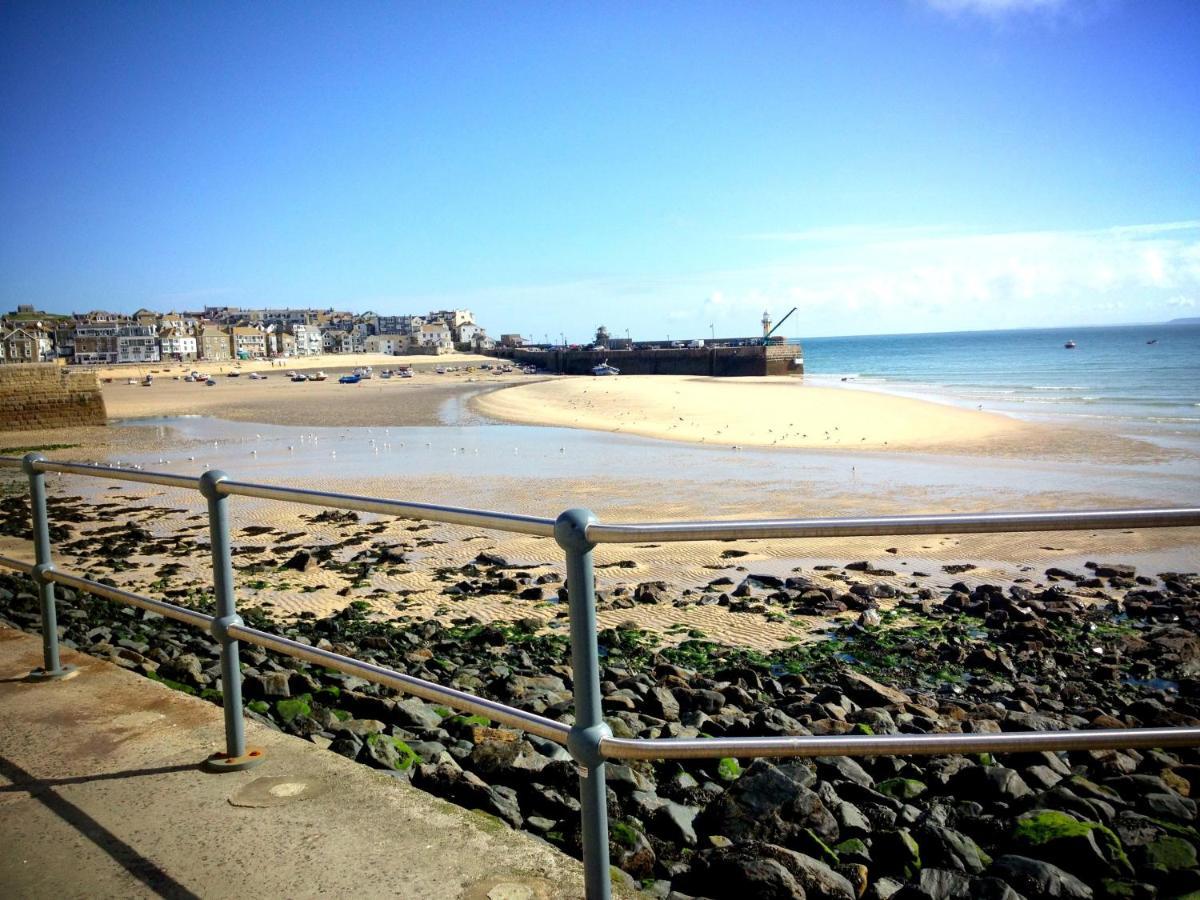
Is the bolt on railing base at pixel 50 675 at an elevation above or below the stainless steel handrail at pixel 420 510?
below

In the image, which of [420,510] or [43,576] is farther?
[43,576]

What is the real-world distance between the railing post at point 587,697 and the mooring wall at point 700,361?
3004 inches

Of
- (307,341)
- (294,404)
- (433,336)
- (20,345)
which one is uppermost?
(433,336)

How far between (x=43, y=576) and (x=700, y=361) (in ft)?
266

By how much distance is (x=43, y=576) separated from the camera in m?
4.32

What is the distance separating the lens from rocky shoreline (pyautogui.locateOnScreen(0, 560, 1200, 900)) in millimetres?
3393

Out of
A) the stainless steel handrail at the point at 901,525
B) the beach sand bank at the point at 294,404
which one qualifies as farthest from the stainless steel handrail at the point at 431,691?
the beach sand bank at the point at 294,404

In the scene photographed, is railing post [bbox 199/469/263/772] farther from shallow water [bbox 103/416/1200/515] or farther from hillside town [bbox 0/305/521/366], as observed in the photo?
hillside town [bbox 0/305/521/366]

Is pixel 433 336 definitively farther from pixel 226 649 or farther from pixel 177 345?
pixel 226 649

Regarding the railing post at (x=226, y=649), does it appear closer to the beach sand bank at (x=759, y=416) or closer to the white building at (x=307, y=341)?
the beach sand bank at (x=759, y=416)

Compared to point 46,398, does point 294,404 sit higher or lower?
lower

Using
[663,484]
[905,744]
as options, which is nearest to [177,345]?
[663,484]

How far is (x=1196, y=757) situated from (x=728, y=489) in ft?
41.4

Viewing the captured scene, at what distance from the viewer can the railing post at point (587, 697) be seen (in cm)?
212
